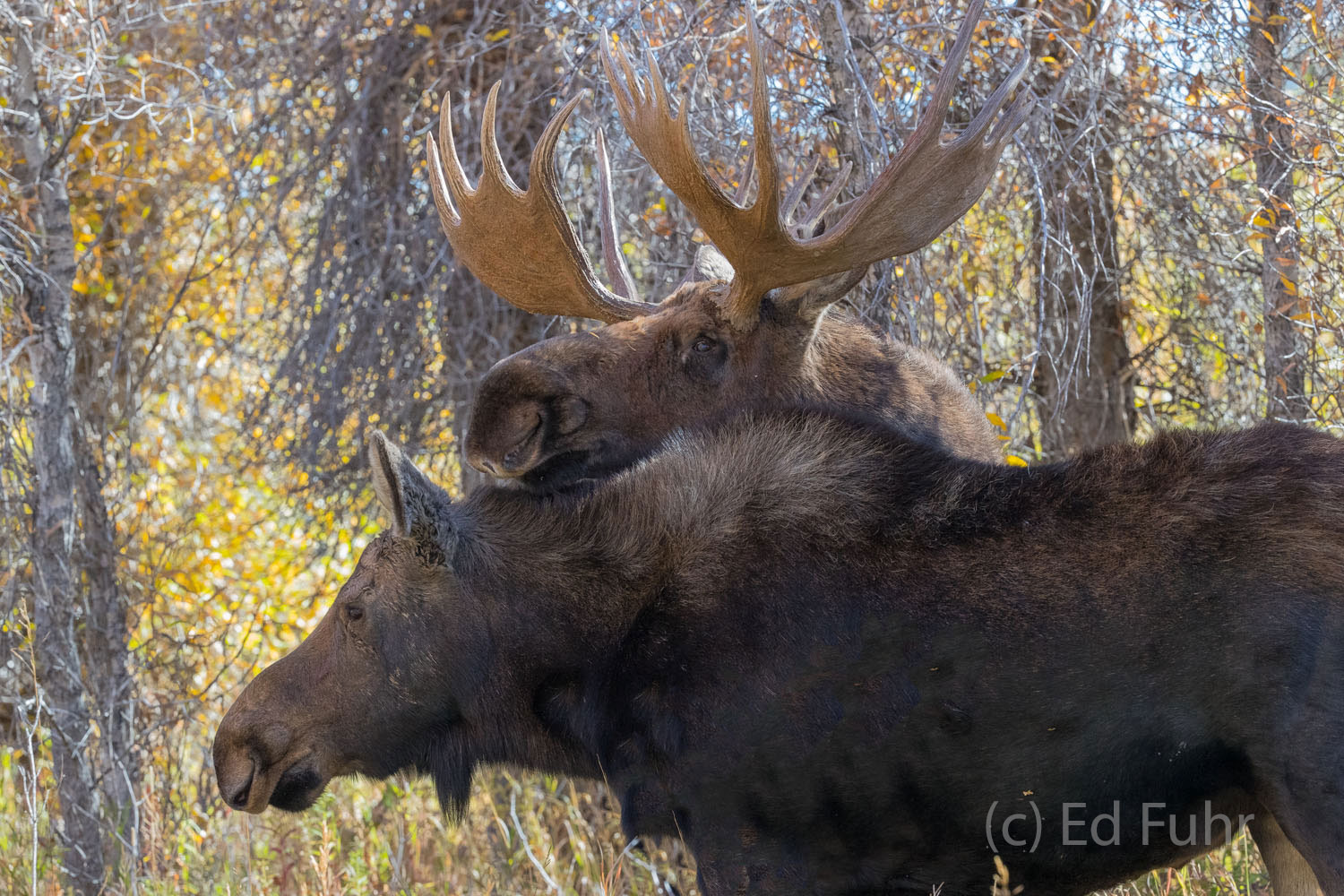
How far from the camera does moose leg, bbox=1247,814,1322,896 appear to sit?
3051 millimetres

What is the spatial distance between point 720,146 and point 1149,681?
334 cm

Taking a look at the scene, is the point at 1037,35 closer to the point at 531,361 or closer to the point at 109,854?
the point at 531,361

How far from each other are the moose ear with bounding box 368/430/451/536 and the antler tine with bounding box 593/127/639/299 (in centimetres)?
164

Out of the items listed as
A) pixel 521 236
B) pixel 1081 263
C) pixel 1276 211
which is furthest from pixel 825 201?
pixel 1081 263

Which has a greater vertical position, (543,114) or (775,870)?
(543,114)

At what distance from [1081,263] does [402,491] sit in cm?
407

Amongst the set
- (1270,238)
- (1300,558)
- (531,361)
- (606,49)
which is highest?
(606,49)

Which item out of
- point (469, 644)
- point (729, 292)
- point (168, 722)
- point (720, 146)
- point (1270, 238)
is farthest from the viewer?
point (168, 722)

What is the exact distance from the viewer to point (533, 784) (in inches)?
263

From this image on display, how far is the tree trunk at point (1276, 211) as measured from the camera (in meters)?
5.09

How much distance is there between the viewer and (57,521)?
562 cm

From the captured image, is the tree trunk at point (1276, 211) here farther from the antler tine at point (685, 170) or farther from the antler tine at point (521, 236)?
the antler tine at point (521, 236)

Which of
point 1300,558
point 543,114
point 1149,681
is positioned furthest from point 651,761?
point 543,114

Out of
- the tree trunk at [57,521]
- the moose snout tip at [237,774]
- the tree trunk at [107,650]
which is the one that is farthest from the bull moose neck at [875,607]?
the tree trunk at [107,650]
